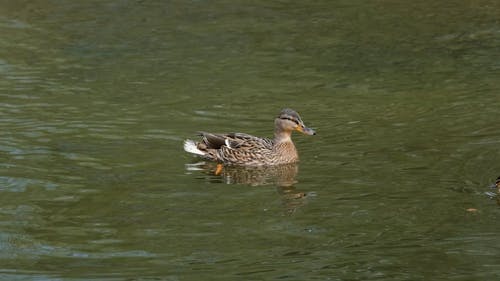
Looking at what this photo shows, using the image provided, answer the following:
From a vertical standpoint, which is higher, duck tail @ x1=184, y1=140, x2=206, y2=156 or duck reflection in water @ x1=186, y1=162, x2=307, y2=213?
duck tail @ x1=184, y1=140, x2=206, y2=156

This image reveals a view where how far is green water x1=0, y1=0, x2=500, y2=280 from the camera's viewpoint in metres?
11.2

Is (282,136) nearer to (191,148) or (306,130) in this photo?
(306,130)

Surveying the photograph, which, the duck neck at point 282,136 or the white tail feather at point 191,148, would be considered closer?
the white tail feather at point 191,148

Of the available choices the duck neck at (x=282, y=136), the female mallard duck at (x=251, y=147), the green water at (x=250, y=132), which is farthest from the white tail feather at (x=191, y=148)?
the duck neck at (x=282, y=136)

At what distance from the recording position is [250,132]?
55.1 ft

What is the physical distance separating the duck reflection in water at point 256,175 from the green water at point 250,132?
0.04 m

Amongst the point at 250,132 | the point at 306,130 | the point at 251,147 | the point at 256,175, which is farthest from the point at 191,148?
the point at 250,132

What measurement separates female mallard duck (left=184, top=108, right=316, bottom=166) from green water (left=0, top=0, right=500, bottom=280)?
20 centimetres

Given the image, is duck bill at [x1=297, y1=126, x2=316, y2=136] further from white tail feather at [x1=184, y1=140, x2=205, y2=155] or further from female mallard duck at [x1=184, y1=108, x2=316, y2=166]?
white tail feather at [x1=184, y1=140, x2=205, y2=155]

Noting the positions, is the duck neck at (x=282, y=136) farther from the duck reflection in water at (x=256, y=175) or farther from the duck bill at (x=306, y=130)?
the duck reflection in water at (x=256, y=175)

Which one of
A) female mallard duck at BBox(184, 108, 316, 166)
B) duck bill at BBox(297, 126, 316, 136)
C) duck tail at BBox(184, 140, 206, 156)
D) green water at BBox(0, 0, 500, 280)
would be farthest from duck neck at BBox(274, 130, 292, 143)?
duck tail at BBox(184, 140, 206, 156)

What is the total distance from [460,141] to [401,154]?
979mm

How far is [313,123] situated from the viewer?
55.8ft

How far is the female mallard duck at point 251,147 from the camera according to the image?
15.3 metres
